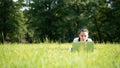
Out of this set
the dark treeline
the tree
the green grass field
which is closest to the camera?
the green grass field

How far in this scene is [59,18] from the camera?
45625mm

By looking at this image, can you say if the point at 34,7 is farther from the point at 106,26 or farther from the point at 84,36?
the point at 84,36

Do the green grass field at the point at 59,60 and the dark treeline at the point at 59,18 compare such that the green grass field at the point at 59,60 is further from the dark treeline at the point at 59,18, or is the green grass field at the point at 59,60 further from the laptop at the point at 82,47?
the dark treeline at the point at 59,18

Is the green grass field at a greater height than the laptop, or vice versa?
the green grass field

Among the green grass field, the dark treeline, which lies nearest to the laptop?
the green grass field

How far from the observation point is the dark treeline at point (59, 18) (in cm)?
4259

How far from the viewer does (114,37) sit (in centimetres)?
4188

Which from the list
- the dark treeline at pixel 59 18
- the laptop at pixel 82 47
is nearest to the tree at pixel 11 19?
the dark treeline at pixel 59 18

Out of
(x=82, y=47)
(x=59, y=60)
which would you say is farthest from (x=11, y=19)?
(x=59, y=60)

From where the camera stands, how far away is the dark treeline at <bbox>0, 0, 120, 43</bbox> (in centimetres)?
4259

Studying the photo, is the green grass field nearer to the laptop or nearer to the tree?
the laptop

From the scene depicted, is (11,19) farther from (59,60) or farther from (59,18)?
(59,60)

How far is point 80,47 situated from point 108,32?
35.1 metres

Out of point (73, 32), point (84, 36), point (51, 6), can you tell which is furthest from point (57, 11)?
point (84, 36)
